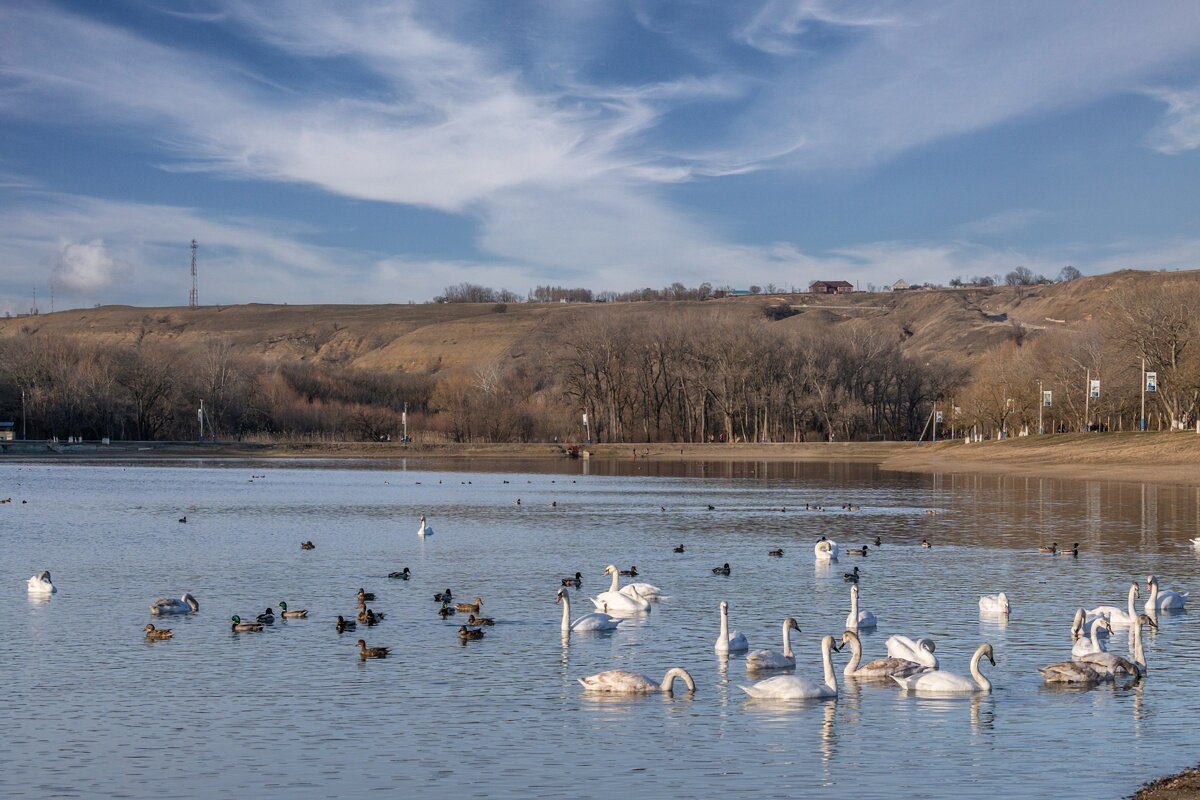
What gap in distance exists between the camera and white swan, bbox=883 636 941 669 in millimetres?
17875

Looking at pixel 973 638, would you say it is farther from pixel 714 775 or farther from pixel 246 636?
pixel 246 636

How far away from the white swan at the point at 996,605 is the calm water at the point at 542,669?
0.60m

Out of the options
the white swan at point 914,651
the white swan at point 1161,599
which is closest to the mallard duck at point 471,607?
the white swan at point 914,651

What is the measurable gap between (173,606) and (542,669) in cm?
819

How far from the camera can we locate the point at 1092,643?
18.6m

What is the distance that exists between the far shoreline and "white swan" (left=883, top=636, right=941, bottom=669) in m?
48.7

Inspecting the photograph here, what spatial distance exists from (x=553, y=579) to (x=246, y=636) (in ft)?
30.8

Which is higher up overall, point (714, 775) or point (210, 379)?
point (210, 379)

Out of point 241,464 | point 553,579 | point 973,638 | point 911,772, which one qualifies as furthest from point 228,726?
point 241,464

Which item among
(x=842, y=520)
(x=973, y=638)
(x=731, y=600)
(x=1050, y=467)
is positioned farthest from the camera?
(x=1050, y=467)

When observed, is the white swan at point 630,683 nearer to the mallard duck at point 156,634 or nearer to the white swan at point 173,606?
the mallard duck at point 156,634

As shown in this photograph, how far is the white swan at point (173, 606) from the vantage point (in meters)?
23.4

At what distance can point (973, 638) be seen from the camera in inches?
828

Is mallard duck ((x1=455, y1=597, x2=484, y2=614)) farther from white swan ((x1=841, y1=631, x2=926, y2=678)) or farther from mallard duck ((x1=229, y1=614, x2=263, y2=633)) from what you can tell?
white swan ((x1=841, y1=631, x2=926, y2=678))
